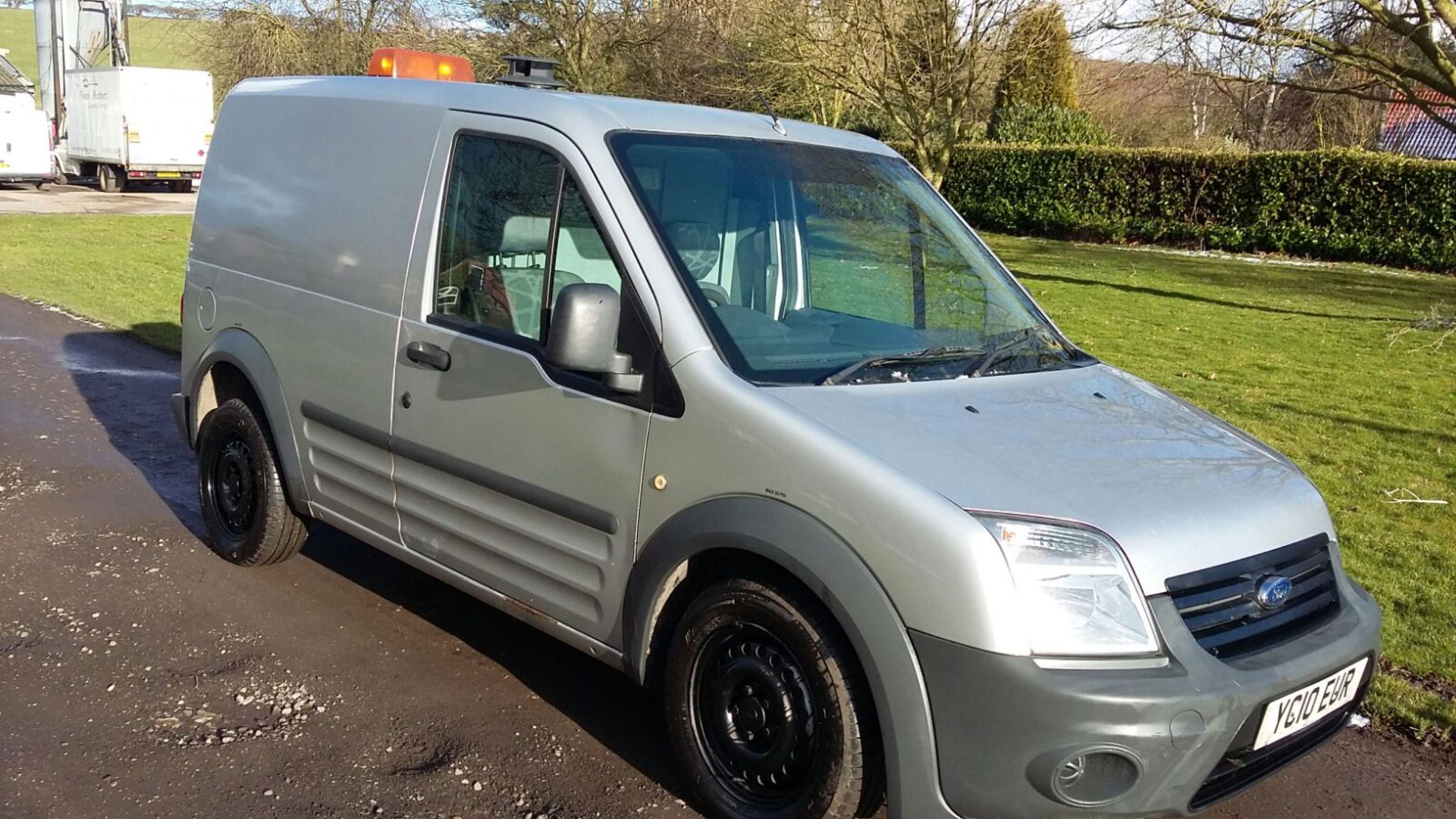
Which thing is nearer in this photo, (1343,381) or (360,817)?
(360,817)

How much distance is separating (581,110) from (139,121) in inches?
1230

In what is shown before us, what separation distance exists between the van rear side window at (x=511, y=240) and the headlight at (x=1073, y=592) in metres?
1.44

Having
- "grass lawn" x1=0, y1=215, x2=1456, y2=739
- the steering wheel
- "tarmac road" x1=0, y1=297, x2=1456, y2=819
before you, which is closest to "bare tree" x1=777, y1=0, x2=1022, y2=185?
"grass lawn" x1=0, y1=215, x2=1456, y2=739

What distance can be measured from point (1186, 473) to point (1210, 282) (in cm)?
1732

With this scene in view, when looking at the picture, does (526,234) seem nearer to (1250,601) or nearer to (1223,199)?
(1250,601)

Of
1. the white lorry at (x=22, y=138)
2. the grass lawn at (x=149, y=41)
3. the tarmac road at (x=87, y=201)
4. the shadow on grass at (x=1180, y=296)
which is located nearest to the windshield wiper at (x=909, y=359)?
the shadow on grass at (x=1180, y=296)

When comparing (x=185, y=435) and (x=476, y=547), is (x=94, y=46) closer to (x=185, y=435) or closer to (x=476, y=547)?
(x=185, y=435)

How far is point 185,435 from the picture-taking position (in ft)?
19.1

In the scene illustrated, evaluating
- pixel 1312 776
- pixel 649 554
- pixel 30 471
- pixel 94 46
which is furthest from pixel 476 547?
pixel 94 46

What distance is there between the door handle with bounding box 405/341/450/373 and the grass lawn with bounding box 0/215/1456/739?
350 cm

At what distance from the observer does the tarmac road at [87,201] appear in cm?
2642

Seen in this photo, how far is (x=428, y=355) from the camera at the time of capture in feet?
13.7

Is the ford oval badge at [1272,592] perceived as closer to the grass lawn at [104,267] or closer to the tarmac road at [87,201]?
the grass lawn at [104,267]

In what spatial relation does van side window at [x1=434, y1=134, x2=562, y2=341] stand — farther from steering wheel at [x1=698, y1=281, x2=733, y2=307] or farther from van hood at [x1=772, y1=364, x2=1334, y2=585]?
van hood at [x1=772, y1=364, x2=1334, y2=585]
